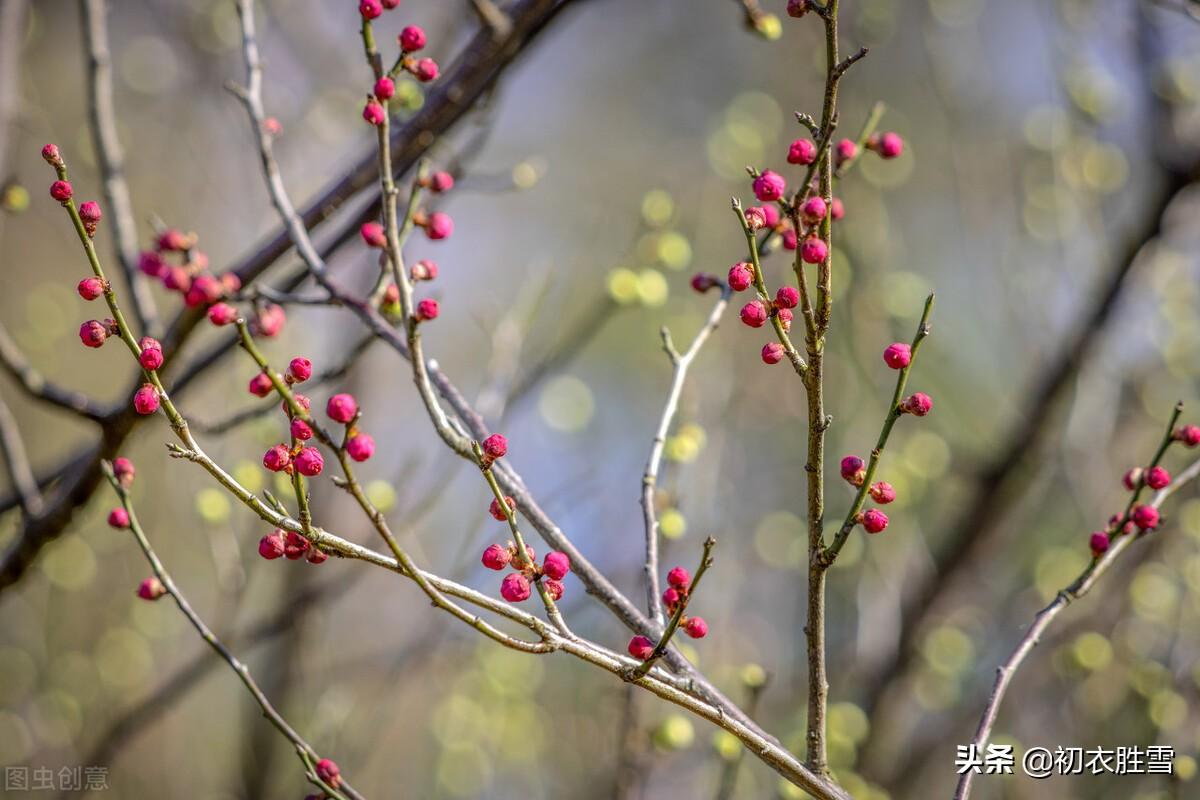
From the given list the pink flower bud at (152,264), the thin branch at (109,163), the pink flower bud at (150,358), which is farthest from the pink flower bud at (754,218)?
the thin branch at (109,163)

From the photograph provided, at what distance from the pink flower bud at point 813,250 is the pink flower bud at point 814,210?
0.02 meters

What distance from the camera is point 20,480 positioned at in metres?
1.98

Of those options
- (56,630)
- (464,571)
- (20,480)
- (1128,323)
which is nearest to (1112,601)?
(1128,323)

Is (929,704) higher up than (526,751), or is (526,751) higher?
(929,704)

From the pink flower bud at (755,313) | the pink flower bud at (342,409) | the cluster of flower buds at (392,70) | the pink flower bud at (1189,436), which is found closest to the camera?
the pink flower bud at (342,409)

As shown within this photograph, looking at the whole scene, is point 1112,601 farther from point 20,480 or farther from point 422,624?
point 20,480

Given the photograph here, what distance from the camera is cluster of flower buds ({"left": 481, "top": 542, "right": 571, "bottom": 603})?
45.0 inches

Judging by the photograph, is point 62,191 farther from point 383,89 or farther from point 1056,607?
point 1056,607

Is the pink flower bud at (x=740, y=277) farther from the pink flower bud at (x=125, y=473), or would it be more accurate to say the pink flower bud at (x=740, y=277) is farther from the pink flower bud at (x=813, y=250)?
the pink flower bud at (x=125, y=473)

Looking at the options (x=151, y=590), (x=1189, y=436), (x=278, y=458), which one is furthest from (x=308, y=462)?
(x=1189, y=436)

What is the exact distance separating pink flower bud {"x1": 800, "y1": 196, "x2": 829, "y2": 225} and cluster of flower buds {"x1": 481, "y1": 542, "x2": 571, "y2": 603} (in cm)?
52

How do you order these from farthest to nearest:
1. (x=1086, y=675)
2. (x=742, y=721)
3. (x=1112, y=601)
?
1. (x=1112, y=601)
2. (x=1086, y=675)
3. (x=742, y=721)

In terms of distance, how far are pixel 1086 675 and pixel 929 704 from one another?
24.2 inches

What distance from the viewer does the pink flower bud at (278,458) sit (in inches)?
43.6
